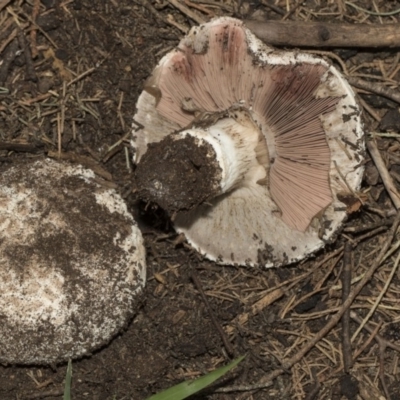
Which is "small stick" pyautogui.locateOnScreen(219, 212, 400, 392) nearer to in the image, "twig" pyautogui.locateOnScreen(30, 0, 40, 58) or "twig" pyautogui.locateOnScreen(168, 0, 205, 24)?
"twig" pyautogui.locateOnScreen(168, 0, 205, 24)

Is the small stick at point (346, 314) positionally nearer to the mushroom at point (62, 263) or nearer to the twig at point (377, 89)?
the twig at point (377, 89)

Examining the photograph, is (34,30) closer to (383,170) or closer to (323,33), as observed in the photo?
(323,33)

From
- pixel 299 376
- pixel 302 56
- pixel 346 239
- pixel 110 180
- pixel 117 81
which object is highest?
pixel 302 56

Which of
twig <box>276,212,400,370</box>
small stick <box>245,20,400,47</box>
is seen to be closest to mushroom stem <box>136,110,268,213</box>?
small stick <box>245,20,400,47</box>

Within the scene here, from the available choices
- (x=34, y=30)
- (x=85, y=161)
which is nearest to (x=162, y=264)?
(x=85, y=161)

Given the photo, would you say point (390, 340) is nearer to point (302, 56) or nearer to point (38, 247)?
point (302, 56)

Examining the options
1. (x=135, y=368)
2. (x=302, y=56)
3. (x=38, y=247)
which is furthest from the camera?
(x=135, y=368)

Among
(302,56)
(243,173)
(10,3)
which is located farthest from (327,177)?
(10,3)
